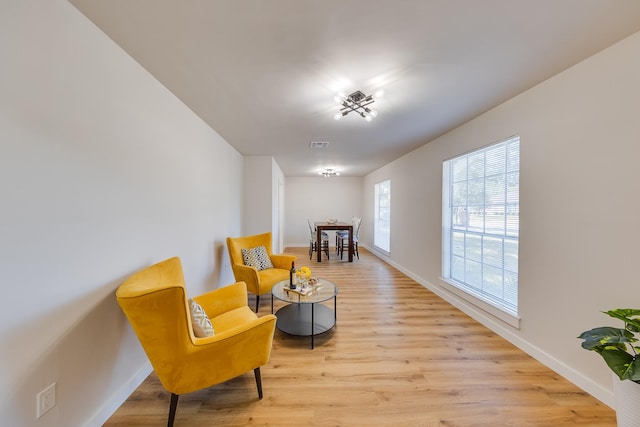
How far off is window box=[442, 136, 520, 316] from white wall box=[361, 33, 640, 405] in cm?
19

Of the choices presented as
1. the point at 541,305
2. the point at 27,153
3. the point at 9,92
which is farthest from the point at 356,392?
the point at 9,92

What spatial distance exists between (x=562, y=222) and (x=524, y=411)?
141 centimetres

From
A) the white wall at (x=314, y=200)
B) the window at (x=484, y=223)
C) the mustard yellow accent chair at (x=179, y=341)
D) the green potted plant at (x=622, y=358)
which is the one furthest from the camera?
the white wall at (x=314, y=200)

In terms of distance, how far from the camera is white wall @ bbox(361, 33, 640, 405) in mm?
1486

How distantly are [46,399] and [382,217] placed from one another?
5.94 meters

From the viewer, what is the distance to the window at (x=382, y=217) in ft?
18.8

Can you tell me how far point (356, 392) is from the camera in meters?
1.64

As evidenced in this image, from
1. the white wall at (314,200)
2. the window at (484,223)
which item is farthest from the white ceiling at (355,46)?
the white wall at (314,200)

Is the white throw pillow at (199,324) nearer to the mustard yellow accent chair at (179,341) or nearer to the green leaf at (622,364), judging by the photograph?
the mustard yellow accent chair at (179,341)

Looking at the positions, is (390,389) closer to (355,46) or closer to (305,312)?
(305,312)

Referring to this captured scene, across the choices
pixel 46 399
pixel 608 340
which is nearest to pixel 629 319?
pixel 608 340

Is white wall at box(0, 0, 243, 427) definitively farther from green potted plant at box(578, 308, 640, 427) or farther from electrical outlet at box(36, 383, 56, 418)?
green potted plant at box(578, 308, 640, 427)

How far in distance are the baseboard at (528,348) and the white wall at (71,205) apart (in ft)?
10.7

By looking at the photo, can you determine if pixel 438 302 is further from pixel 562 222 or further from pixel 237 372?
pixel 237 372
